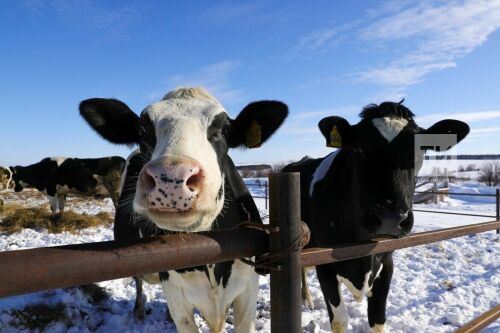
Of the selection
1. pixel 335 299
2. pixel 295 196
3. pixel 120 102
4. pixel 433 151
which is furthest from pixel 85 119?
pixel 433 151

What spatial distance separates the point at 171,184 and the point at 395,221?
179 centimetres

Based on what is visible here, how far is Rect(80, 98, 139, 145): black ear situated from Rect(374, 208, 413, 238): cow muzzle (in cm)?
179

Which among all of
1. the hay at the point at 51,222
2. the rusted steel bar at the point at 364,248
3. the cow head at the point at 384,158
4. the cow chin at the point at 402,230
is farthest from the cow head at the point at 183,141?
the hay at the point at 51,222

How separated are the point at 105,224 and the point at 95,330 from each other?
19.6 ft

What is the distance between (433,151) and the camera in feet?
11.5

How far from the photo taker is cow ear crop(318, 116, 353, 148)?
3.39 meters

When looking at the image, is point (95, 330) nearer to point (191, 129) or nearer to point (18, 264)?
point (191, 129)

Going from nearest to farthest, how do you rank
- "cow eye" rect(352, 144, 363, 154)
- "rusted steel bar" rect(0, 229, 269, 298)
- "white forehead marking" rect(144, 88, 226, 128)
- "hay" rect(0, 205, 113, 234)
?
"rusted steel bar" rect(0, 229, 269, 298), "white forehead marking" rect(144, 88, 226, 128), "cow eye" rect(352, 144, 363, 154), "hay" rect(0, 205, 113, 234)

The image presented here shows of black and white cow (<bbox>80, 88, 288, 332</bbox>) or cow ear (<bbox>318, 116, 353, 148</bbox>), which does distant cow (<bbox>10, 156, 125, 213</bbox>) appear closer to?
cow ear (<bbox>318, 116, 353, 148</bbox>)

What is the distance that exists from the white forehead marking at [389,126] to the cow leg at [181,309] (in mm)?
1898

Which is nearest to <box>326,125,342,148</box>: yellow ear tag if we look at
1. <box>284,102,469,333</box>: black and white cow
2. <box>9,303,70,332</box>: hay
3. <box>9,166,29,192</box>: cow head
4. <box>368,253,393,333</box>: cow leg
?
<box>284,102,469,333</box>: black and white cow

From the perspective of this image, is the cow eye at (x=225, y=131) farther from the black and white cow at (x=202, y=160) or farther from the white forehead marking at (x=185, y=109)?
the white forehead marking at (x=185, y=109)

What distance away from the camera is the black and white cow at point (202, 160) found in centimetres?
177

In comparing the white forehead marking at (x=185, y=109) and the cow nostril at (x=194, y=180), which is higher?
the white forehead marking at (x=185, y=109)
